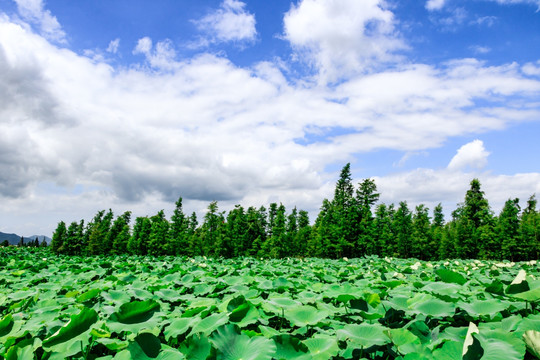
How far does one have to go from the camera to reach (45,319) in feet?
9.21

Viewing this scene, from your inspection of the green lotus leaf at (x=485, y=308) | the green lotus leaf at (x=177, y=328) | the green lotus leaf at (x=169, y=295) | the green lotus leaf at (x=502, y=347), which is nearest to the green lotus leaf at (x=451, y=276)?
the green lotus leaf at (x=485, y=308)

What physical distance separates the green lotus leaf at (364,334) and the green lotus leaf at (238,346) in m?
0.51

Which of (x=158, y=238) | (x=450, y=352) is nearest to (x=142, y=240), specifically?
(x=158, y=238)

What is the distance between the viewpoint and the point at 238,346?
1.66 m

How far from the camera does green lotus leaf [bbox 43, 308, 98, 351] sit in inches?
75.2

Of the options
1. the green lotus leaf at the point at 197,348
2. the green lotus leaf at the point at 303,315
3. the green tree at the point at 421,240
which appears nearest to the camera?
the green lotus leaf at the point at 197,348

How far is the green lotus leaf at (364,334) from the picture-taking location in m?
1.78

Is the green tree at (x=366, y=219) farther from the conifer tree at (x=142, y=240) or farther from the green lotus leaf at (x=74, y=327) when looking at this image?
the green lotus leaf at (x=74, y=327)

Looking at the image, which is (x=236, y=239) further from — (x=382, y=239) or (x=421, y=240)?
(x=421, y=240)

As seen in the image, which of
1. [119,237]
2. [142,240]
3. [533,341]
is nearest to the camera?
[533,341]

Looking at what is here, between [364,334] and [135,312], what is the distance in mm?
1556

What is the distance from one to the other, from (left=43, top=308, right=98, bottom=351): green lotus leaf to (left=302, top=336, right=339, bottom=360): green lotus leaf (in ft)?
4.61

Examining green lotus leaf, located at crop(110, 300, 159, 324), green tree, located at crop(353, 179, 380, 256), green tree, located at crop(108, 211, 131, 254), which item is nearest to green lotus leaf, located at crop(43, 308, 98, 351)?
green lotus leaf, located at crop(110, 300, 159, 324)

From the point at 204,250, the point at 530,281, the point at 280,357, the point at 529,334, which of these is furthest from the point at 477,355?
the point at 204,250
